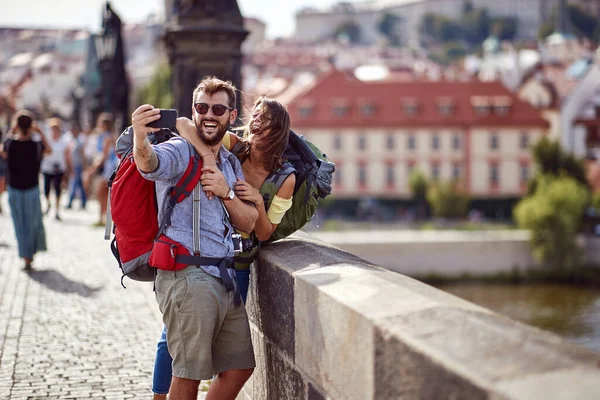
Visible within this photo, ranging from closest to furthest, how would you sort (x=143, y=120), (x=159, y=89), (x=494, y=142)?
(x=143, y=120), (x=159, y=89), (x=494, y=142)

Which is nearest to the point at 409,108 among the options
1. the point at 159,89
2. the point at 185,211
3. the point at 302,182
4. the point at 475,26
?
the point at 159,89

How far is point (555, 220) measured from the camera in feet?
147

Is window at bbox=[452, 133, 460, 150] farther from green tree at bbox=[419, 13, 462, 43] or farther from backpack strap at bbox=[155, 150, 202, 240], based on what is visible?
green tree at bbox=[419, 13, 462, 43]

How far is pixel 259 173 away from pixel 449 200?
5278 centimetres

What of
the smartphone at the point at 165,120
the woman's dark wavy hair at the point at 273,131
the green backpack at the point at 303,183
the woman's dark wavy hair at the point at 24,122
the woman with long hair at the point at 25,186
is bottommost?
the woman with long hair at the point at 25,186

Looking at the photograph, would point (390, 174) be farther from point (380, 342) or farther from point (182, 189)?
point (380, 342)

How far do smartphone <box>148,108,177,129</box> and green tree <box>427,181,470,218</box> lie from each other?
175ft

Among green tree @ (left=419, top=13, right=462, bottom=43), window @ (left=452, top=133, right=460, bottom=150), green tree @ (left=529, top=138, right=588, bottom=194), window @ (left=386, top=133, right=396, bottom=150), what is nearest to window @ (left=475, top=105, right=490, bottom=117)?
window @ (left=452, top=133, right=460, bottom=150)

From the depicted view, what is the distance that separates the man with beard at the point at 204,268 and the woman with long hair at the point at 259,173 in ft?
0.40

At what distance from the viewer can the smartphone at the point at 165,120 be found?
3.21 meters

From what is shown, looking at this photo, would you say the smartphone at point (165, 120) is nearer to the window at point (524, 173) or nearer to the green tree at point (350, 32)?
the window at point (524, 173)

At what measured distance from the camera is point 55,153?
44.8ft

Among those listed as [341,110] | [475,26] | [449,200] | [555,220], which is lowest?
[449,200]

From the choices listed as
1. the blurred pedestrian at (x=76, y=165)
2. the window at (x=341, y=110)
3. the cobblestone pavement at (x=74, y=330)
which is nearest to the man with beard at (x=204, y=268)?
the cobblestone pavement at (x=74, y=330)
